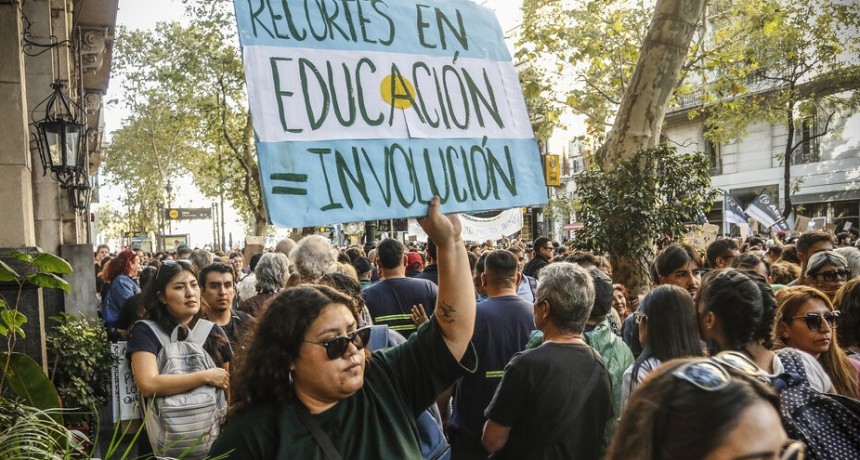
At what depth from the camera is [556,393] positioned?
3525 millimetres

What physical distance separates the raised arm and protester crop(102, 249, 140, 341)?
19.9 ft

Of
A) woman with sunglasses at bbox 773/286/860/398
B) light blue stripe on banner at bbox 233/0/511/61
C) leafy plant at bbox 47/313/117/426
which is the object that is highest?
light blue stripe on banner at bbox 233/0/511/61

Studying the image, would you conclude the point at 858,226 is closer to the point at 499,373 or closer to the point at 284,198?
the point at 499,373

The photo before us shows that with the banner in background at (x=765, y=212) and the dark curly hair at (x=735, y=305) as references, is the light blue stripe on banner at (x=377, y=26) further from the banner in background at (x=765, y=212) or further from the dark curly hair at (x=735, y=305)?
the banner in background at (x=765, y=212)

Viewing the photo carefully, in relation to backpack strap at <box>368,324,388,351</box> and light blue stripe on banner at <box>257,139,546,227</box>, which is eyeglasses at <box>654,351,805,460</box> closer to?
light blue stripe on banner at <box>257,139,546,227</box>

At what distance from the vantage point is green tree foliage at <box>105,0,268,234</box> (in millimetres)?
23703

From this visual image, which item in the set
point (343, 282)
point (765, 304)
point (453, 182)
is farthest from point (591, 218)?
point (453, 182)

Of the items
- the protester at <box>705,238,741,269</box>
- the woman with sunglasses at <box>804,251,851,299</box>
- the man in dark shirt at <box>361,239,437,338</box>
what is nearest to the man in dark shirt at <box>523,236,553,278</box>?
the protester at <box>705,238,741,269</box>

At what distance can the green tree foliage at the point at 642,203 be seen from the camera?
28.8 feet

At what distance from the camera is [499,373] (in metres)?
4.58

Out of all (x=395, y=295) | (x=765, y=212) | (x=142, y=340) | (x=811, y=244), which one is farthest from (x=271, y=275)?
(x=765, y=212)

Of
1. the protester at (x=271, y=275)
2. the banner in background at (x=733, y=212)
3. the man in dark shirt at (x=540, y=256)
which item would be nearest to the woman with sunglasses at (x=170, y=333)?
the protester at (x=271, y=275)

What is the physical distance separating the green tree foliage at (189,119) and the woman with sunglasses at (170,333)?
9.56 m

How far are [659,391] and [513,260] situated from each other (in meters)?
3.34
